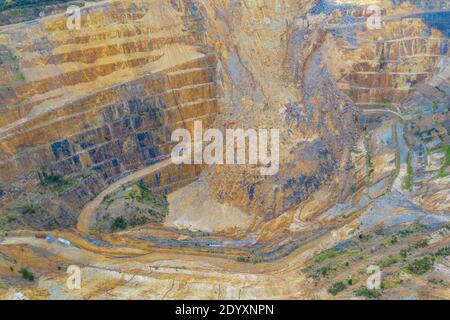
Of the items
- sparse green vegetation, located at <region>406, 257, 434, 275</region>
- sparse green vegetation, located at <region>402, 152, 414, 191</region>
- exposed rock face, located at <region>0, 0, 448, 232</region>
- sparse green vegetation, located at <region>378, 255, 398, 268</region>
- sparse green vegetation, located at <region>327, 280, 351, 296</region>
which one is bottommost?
sparse green vegetation, located at <region>327, 280, 351, 296</region>

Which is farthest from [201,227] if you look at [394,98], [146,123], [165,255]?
[394,98]

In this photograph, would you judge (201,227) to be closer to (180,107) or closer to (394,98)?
(180,107)

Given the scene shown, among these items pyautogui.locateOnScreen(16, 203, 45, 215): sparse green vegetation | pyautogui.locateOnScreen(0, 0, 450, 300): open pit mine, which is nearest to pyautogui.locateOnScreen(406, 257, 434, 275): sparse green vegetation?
pyautogui.locateOnScreen(0, 0, 450, 300): open pit mine

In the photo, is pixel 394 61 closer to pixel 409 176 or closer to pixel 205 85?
pixel 409 176

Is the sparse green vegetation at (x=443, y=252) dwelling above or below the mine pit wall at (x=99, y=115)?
below

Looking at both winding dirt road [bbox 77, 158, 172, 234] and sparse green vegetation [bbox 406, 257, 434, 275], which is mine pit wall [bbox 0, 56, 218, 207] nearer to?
winding dirt road [bbox 77, 158, 172, 234]

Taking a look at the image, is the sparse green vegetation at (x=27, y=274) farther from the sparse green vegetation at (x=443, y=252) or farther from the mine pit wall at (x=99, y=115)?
the sparse green vegetation at (x=443, y=252)

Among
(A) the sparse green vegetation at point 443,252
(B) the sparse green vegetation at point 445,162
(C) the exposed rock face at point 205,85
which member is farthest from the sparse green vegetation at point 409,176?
(A) the sparse green vegetation at point 443,252
